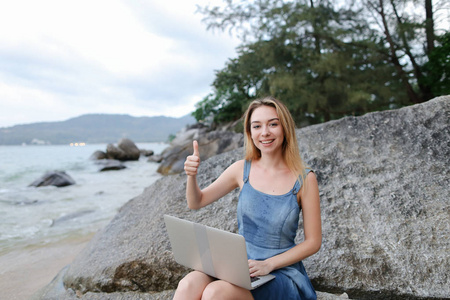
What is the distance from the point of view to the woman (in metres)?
1.50

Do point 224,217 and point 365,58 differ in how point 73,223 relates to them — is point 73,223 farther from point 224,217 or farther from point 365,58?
point 365,58

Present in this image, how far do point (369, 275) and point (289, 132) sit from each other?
1221 mm

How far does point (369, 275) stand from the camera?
2.16 m

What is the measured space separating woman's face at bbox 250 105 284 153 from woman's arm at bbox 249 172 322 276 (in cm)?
26

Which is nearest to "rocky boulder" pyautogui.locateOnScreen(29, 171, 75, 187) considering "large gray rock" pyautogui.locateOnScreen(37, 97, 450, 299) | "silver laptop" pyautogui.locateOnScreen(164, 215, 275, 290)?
"large gray rock" pyautogui.locateOnScreen(37, 97, 450, 299)

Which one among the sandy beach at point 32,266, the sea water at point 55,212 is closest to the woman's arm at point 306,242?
the sandy beach at point 32,266

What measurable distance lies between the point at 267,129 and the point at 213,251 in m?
0.71

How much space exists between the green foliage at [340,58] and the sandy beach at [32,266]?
24.6 feet

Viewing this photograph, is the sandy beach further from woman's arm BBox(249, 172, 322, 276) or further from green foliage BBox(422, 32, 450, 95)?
green foliage BBox(422, 32, 450, 95)

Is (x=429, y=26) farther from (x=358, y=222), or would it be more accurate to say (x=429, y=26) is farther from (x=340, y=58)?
(x=358, y=222)

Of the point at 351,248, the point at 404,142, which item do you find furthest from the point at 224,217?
the point at 404,142

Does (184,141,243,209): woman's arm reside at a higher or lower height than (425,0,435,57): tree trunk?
lower

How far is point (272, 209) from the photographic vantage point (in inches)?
66.7

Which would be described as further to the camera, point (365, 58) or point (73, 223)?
point (365, 58)
